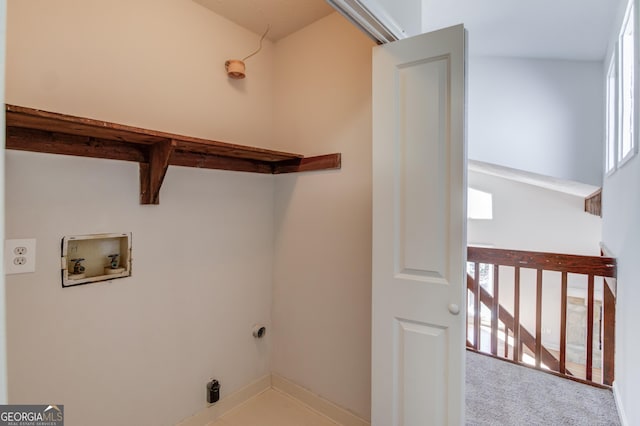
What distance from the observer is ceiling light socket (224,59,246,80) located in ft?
6.32

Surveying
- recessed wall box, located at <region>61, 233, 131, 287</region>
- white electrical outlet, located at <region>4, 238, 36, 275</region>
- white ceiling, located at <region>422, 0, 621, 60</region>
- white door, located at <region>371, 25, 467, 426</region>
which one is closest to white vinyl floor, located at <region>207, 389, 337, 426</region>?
white door, located at <region>371, 25, 467, 426</region>

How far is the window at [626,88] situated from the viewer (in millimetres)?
1885

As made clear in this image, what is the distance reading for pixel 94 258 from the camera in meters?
1.48

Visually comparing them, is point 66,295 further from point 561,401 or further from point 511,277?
point 511,277

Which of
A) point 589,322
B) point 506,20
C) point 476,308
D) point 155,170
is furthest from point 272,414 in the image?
point 506,20

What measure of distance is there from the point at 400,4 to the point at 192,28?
1.21 meters

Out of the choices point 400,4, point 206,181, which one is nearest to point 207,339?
point 206,181

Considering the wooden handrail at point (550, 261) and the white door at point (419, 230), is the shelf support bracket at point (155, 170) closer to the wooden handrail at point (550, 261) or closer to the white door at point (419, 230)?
the white door at point (419, 230)

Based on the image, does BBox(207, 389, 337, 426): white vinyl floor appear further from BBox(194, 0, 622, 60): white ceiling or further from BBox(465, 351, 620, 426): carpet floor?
BBox(194, 0, 622, 60): white ceiling

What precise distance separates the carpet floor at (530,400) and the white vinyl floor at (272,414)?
1006mm

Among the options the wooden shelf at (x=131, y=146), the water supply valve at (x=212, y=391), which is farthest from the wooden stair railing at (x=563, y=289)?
the water supply valve at (x=212, y=391)

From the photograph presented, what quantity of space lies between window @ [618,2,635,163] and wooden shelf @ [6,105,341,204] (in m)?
1.87

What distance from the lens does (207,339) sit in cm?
190

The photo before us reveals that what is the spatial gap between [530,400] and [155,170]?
9.09 feet
